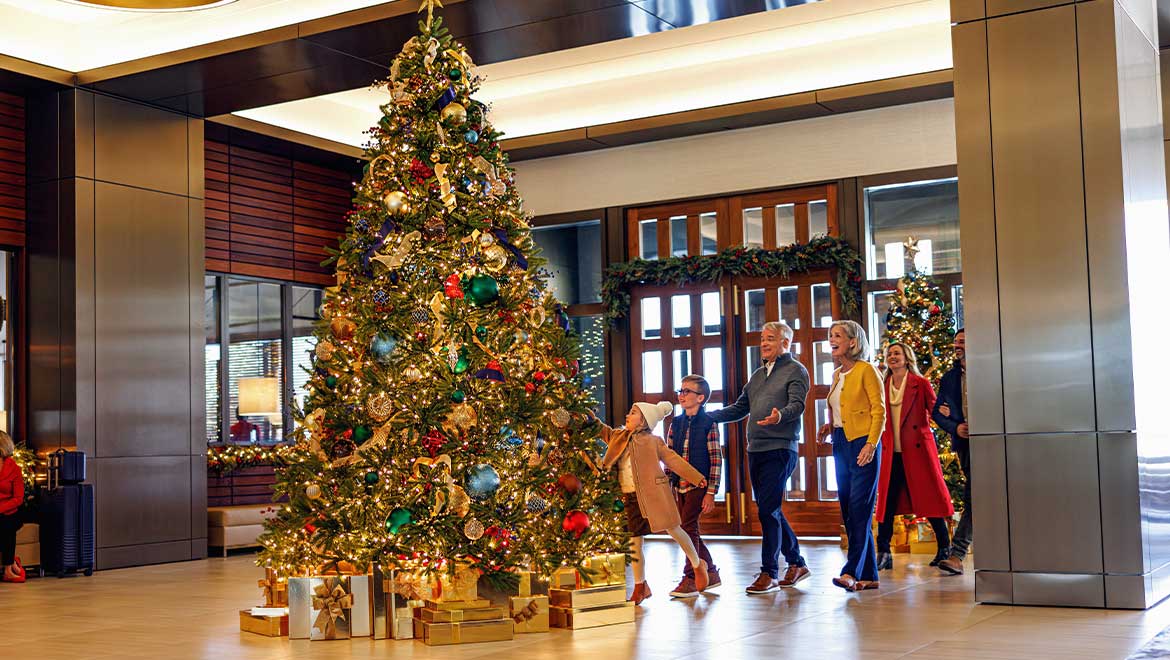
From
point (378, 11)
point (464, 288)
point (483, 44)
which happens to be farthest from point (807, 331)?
point (464, 288)

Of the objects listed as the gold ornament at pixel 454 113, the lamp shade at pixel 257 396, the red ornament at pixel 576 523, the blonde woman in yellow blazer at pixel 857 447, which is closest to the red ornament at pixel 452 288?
the gold ornament at pixel 454 113

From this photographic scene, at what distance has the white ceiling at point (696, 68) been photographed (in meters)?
10.6

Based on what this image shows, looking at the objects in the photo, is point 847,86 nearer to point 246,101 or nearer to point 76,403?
point 246,101

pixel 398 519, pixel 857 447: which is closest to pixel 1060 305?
pixel 857 447

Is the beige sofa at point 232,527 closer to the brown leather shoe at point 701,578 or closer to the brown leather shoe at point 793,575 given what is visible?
the brown leather shoe at point 701,578

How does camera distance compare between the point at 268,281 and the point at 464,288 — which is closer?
the point at 464,288

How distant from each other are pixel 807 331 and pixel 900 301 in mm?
1419

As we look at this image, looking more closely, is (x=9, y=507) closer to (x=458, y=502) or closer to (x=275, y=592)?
(x=275, y=592)

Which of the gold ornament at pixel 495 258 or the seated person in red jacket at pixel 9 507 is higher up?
the gold ornament at pixel 495 258

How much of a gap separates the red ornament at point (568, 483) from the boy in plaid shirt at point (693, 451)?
1.04m

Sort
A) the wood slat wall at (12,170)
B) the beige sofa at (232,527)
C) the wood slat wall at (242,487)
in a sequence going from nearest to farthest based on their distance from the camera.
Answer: the wood slat wall at (12,170)
the beige sofa at (232,527)
the wood slat wall at (242,487)

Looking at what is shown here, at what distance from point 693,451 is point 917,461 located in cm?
170

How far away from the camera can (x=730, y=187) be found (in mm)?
12438

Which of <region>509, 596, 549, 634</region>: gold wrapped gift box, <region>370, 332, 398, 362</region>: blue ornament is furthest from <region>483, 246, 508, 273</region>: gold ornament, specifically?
<region>509, 596, 549, 634</region>: gold wrapped gift box
